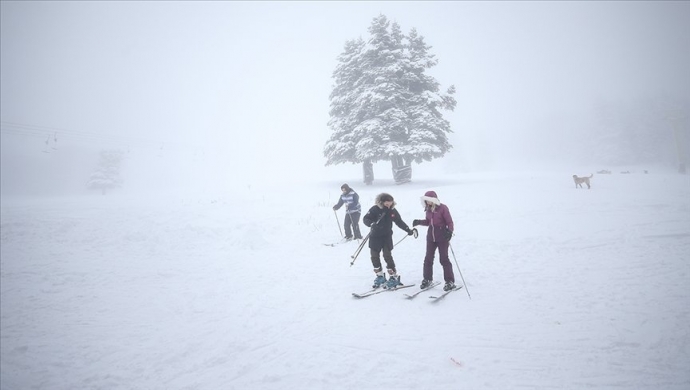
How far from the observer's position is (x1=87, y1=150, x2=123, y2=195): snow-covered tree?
4478cm

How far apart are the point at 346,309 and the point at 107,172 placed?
182 ft

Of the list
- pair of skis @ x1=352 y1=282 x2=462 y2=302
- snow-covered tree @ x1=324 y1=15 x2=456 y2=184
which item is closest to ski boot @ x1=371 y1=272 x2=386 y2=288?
pair of skis @ x1=352 y1=282 x2=462 y2=302

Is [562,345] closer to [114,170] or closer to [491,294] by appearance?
[491,294]

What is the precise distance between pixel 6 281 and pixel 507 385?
1351cm

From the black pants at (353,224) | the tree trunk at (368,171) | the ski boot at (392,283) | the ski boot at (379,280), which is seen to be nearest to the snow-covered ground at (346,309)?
the ski boot at (392,283)

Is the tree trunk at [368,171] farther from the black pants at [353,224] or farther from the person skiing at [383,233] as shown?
the person skiing at [383,233]

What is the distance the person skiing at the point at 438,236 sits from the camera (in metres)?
6.50

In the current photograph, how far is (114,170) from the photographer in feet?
153

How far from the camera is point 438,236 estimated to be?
6582 mm

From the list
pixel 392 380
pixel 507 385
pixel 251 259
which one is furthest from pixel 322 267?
pixel 507 385

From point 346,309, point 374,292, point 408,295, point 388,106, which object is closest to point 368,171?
point 388,106

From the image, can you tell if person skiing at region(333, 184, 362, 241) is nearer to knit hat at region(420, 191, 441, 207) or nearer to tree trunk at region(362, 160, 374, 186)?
knit hat at region(420, 191, 441, 207)

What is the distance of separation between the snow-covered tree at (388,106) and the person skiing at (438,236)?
1245 cm

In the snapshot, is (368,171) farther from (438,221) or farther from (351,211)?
(438,221)
